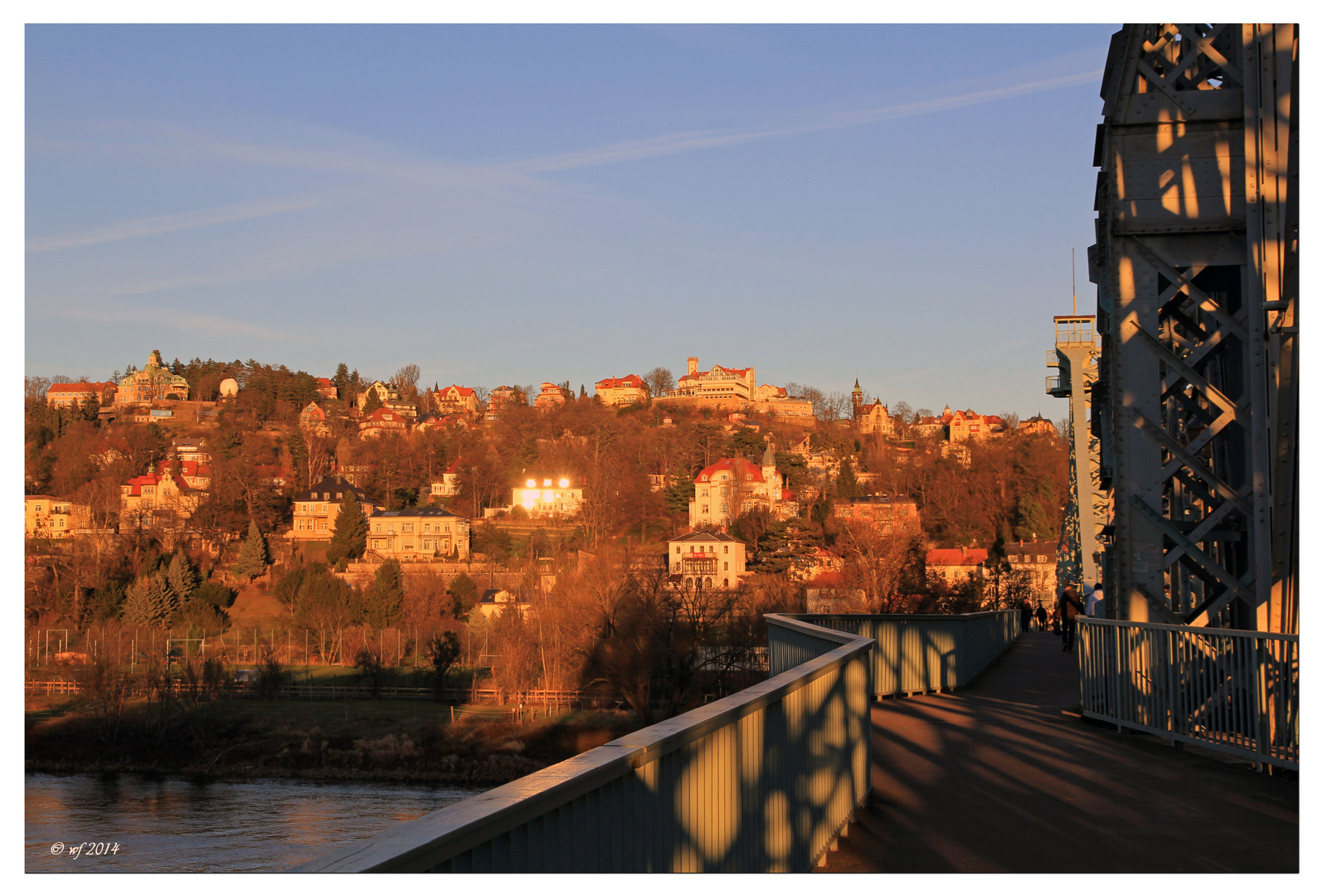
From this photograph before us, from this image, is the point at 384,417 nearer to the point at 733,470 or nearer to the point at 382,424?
the point at 382,424

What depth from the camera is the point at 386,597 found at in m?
93.8

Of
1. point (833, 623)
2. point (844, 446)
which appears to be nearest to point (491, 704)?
point (833, 623)

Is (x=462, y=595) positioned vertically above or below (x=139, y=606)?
above

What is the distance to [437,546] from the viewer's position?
125750 millimetres

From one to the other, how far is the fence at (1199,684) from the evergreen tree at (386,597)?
3338 inches

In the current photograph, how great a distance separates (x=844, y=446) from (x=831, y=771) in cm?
17142

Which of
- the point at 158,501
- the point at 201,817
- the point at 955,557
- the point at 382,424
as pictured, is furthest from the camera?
the point at 382,424

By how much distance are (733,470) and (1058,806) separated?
448ft

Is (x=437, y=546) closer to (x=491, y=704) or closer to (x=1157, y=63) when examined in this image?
(x=491, y=704)

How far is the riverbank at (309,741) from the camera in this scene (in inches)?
2108

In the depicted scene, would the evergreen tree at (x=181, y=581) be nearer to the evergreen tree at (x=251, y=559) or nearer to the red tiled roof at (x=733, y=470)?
the evergreen tree at (x=251, y=559)

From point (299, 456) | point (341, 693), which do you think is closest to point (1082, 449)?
point (341, 693)

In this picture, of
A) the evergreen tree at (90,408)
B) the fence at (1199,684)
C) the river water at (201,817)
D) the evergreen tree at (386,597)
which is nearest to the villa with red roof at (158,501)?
the evergreen tree at (90,408)

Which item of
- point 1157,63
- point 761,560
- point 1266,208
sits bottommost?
point 761,560
